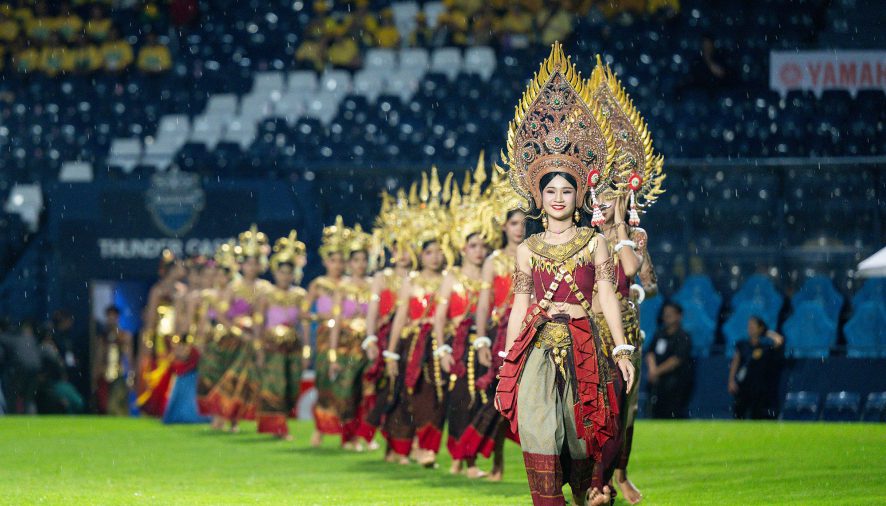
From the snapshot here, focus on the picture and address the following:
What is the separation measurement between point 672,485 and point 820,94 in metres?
11.7

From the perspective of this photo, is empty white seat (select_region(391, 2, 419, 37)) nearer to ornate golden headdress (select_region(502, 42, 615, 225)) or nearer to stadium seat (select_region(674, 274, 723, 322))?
stadium seat (select_region(674, 274, 723, 322))

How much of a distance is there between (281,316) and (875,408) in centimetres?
721

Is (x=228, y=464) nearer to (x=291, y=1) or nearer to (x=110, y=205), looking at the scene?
(x=110, y=205)

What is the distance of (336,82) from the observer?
23109 mm

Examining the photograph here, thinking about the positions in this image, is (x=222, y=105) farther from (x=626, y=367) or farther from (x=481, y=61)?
(x=626, y=367)

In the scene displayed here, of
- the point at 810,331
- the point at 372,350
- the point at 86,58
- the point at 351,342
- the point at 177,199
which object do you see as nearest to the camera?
the point at 372,350

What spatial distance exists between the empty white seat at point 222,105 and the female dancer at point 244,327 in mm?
6951

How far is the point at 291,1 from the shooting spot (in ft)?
81.5

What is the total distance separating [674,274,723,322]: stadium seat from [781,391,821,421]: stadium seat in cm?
179

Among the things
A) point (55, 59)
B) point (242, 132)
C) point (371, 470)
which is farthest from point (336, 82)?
point (371, 470)

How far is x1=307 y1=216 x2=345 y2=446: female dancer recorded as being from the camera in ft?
47.1

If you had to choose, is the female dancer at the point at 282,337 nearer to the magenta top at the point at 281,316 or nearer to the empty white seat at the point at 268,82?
the magenta top at the point at 281,316

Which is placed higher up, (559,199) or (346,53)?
(346,53)

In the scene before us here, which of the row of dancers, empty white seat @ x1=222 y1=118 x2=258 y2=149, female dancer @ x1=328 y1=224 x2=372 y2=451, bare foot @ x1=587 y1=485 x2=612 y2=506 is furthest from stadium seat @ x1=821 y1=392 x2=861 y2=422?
bare foot @ x1=587 y1=485 x2=612 y2=506
